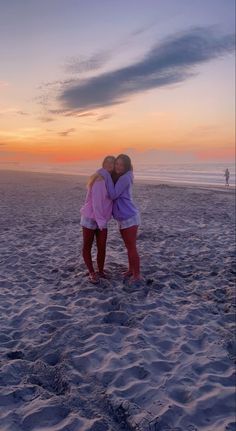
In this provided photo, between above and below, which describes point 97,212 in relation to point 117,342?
above

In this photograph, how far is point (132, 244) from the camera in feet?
27.4

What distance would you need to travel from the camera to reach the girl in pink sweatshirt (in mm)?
7559

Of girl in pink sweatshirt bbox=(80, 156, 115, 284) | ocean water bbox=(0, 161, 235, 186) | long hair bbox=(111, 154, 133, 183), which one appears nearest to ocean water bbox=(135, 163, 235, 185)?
ocean water bbox=(0, 161, 235, 186)

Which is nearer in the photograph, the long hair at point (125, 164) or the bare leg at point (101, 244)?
the long hair at point (125, 164)

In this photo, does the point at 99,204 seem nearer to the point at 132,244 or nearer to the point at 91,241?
the point at 91,241

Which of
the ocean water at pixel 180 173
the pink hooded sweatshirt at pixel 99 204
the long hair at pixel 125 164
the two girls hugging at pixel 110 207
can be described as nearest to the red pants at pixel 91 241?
the two girls hugging at pixel 110 207

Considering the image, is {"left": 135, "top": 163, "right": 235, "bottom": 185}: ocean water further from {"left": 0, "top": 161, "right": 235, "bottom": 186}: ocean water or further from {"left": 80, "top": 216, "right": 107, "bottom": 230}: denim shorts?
{"left": 80, "top": 216, "right": 107, "bottom": 230}: denim shorts

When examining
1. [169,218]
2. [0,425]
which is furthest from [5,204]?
[0,425]

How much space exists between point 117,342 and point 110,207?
296cm

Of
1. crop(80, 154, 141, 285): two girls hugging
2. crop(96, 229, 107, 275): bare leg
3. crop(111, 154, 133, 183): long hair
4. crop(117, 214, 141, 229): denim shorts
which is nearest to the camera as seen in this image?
crop(111, 154, 133, 183): long hair

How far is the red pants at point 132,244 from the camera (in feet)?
27.0

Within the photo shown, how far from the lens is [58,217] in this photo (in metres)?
17.2

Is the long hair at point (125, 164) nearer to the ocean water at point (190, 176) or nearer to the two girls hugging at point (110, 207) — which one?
the two girls hugging at point (110, 207)

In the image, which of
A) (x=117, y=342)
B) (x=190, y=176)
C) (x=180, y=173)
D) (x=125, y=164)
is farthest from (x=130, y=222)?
(x=180, y=173)
